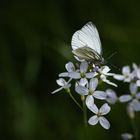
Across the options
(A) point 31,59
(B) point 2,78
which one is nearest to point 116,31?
(A) point 31,59

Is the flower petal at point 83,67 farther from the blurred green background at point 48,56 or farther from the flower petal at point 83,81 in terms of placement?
the blurred green background at point 48,56

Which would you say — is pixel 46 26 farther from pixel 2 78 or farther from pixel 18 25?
pixel 2 78

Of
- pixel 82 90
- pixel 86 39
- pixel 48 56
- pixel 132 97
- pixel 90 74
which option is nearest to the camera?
pixel 82 90

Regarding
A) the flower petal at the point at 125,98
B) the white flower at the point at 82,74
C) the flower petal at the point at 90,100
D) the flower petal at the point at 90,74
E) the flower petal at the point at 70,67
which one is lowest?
the flower petal at the point at 90,100

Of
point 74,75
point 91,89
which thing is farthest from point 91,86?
point 74,75

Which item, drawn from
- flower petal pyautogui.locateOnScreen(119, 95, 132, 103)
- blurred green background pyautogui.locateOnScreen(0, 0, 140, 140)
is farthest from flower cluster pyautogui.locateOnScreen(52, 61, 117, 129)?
blurred green background pyautogui.locateOnScreen(0, 0, 140, 140)

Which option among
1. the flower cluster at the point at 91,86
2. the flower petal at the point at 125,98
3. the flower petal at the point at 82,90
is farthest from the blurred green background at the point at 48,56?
the flower petal at the point at 82,90

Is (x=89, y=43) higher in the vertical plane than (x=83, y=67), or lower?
higher

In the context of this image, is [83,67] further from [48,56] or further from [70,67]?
[48,56]
